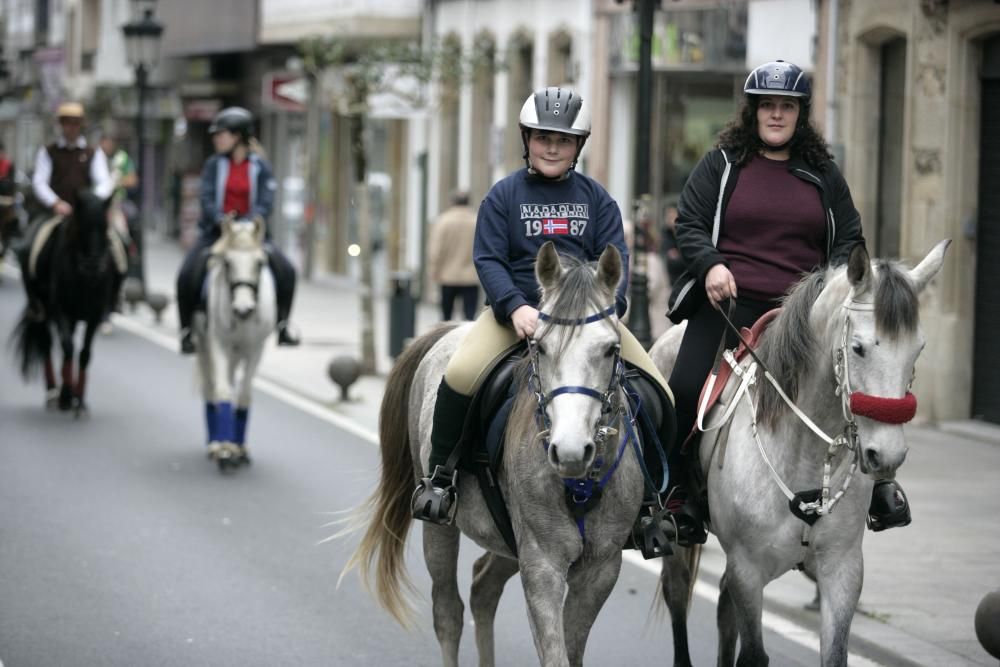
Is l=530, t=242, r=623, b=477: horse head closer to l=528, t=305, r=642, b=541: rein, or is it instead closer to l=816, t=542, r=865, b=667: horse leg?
l=528, t=305, r=642, b=541: rein

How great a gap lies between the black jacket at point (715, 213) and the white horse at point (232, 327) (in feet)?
21.6

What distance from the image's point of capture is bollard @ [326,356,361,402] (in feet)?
57.4

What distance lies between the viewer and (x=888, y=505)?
6645 millimetres

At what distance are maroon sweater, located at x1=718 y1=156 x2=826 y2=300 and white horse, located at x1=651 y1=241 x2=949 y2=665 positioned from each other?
42 centimetres

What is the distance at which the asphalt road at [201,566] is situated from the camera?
830 centimetres

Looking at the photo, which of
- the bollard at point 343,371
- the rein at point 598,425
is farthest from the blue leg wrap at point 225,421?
the rein at point 598,425

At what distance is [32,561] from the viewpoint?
9.99m

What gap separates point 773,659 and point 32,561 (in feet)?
14.2

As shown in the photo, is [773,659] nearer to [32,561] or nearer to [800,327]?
[800,327]

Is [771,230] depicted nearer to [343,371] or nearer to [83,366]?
[83,366]

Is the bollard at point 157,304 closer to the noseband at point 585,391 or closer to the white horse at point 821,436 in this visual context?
the white horse at point 821,436

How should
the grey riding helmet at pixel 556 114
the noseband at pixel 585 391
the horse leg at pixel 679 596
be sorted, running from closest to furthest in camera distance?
the noseband at pixel 585 391 < the grey riding helmet at pixel 556 114 < the horse leg at pixel 679 596

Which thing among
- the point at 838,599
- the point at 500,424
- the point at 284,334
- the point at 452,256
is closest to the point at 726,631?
the point at 838,599

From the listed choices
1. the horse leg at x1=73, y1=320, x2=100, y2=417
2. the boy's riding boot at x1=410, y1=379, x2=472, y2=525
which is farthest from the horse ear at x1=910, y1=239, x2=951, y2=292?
the horse leg at x1=73, y1=320, x2=100, y2=417
